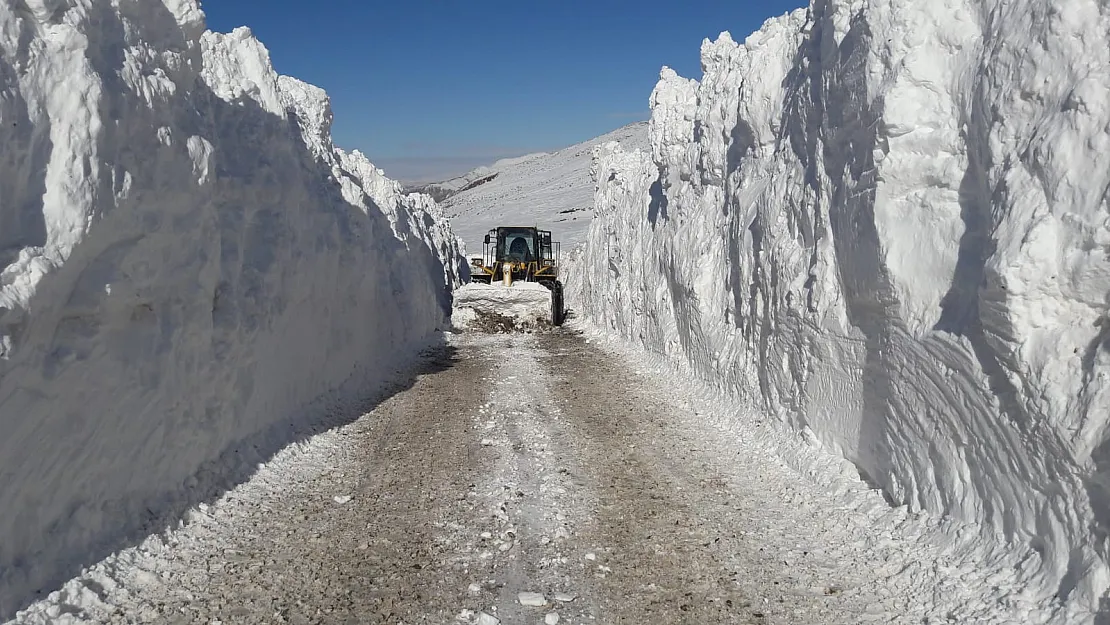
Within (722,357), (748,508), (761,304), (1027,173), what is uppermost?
(1027,173)

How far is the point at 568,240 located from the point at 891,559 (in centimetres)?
4398

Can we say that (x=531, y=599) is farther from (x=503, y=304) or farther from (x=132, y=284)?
(x=503, y=304)

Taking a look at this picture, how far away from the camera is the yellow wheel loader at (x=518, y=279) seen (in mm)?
21234

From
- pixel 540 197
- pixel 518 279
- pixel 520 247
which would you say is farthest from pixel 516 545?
pixel 540 197

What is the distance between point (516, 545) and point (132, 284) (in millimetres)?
3692

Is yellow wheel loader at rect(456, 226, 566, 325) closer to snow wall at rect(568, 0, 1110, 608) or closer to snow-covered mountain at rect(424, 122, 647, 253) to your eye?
snow wall at rect(568, 0, 1110, 608)

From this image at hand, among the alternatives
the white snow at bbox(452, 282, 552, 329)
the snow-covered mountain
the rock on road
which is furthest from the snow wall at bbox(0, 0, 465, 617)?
the snow-covered mountain

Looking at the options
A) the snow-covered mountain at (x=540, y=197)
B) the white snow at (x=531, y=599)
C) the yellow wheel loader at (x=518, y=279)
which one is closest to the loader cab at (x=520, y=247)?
the yellow wheel loader at (x=518, y=279)

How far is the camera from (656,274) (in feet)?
53.9

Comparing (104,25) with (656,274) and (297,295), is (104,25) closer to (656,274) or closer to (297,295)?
(297,295)

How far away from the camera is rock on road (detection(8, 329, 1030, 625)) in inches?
208

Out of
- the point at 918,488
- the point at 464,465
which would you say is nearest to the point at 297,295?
the point at 464,465

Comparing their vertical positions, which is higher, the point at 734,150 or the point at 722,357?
the point at 734,150

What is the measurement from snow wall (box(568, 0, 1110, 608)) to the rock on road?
83cm
